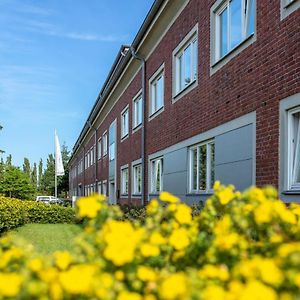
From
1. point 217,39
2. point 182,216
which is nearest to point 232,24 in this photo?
point 217,39

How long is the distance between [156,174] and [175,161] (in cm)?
286

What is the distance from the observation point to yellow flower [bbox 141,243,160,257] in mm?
2400

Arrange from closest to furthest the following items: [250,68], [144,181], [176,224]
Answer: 1. [176,224]
2. [250,68]
3. [144,181]

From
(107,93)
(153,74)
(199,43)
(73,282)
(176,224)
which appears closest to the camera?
(73,282)

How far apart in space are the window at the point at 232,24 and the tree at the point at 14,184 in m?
39.5

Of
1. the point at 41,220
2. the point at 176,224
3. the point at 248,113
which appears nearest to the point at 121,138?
the point at 41,220

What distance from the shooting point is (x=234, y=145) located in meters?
8.92

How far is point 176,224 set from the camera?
2.96 m

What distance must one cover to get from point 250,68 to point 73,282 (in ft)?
23.0

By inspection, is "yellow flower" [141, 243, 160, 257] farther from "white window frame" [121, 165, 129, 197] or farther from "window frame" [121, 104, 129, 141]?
"white window frame" [121, 165, 129, 197]

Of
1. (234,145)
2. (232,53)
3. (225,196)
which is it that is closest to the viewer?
(225,196)

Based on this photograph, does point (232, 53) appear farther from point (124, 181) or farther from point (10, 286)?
point (124, 181)

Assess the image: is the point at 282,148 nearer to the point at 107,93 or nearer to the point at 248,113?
the point at 248,113

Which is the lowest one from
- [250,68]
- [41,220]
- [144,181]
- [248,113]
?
[41,220]
